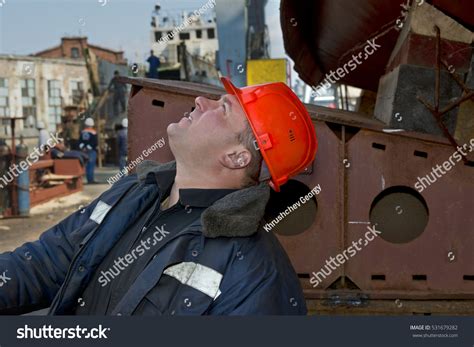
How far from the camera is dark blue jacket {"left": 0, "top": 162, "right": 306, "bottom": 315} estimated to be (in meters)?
1.89

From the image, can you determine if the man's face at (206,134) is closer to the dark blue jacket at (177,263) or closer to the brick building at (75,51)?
the dark blue jacket at (177,263)

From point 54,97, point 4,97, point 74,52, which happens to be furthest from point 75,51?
point 4,97

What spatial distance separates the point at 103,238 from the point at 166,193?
12.5 inches

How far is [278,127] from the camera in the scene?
2.36m

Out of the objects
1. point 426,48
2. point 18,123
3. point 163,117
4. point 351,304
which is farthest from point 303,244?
point 18,123

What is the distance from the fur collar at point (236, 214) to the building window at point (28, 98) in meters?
30.2

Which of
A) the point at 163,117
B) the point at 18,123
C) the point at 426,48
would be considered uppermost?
the point at 426,48

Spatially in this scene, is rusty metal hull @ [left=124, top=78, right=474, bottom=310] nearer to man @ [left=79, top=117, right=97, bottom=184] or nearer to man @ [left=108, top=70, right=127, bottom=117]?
man @ [left=79, top=117, right=97, bottom=184]

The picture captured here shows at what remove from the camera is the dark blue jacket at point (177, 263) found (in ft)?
6.20

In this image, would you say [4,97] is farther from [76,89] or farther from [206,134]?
[206,134]

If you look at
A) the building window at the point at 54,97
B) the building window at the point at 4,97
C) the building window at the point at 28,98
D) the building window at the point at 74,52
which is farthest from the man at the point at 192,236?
the building window at the point at 74,52

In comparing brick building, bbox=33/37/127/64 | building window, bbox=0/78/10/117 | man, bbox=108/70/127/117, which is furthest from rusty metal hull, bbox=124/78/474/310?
brick building, bbox=33/37/127/64

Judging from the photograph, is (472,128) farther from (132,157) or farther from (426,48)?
(132,157)

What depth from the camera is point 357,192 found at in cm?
385
